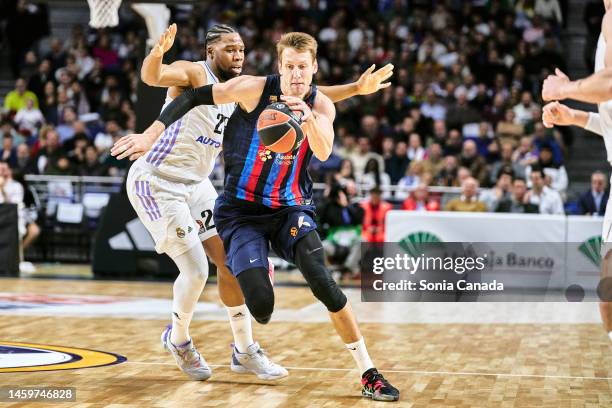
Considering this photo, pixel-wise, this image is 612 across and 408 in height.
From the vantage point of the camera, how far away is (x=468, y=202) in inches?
578

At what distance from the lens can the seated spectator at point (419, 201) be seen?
49.8 feet

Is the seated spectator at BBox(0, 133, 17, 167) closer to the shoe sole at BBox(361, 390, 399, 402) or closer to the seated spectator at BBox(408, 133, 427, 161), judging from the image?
the seated spectator at BBox(408, 133, 427, 161)

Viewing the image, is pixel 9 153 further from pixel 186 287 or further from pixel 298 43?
pixel 298 43

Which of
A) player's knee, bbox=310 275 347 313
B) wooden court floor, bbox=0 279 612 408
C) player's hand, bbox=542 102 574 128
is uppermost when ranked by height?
player's hand, bbox=542 102 574 128

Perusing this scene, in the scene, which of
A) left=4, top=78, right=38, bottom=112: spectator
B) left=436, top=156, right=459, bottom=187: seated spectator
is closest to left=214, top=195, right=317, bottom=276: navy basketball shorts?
left=436, top=156, right=459, bottom=187: seated spectator

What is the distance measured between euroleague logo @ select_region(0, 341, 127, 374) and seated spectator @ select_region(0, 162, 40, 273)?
7.70 metres

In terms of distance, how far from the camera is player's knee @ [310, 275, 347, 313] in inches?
250

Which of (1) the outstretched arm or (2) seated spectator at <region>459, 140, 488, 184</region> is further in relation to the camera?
(2) seated spectator at <region>459, 140, 488, 184</region>

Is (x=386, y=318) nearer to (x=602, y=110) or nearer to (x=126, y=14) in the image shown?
(x=602, y=110)

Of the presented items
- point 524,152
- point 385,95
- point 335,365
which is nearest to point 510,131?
point 524,152

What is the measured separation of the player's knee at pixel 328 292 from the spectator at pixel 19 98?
1550cm

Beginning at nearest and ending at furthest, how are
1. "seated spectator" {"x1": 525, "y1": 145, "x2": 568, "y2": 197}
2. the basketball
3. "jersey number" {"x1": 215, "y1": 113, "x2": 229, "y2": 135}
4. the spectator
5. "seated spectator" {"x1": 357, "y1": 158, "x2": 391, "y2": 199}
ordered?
the basketball, "jersey number" {"x1": 215, "y1": 113, "x2": 229, "y2": 135}, "seated spectator" {"x1": 525, "y1": 145, "x2": 568, "y2": 197}, "seated spectator" {"x1": 357, "y1": 158, "x2": 391, "y2": 199}, the spectator

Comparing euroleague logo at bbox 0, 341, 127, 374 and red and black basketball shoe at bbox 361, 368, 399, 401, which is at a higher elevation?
red and black basketball shoe at bbox 361, 368, 399, 401

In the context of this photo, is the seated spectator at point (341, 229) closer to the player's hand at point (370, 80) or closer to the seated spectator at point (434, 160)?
the seated spectator at point (434, 160)
